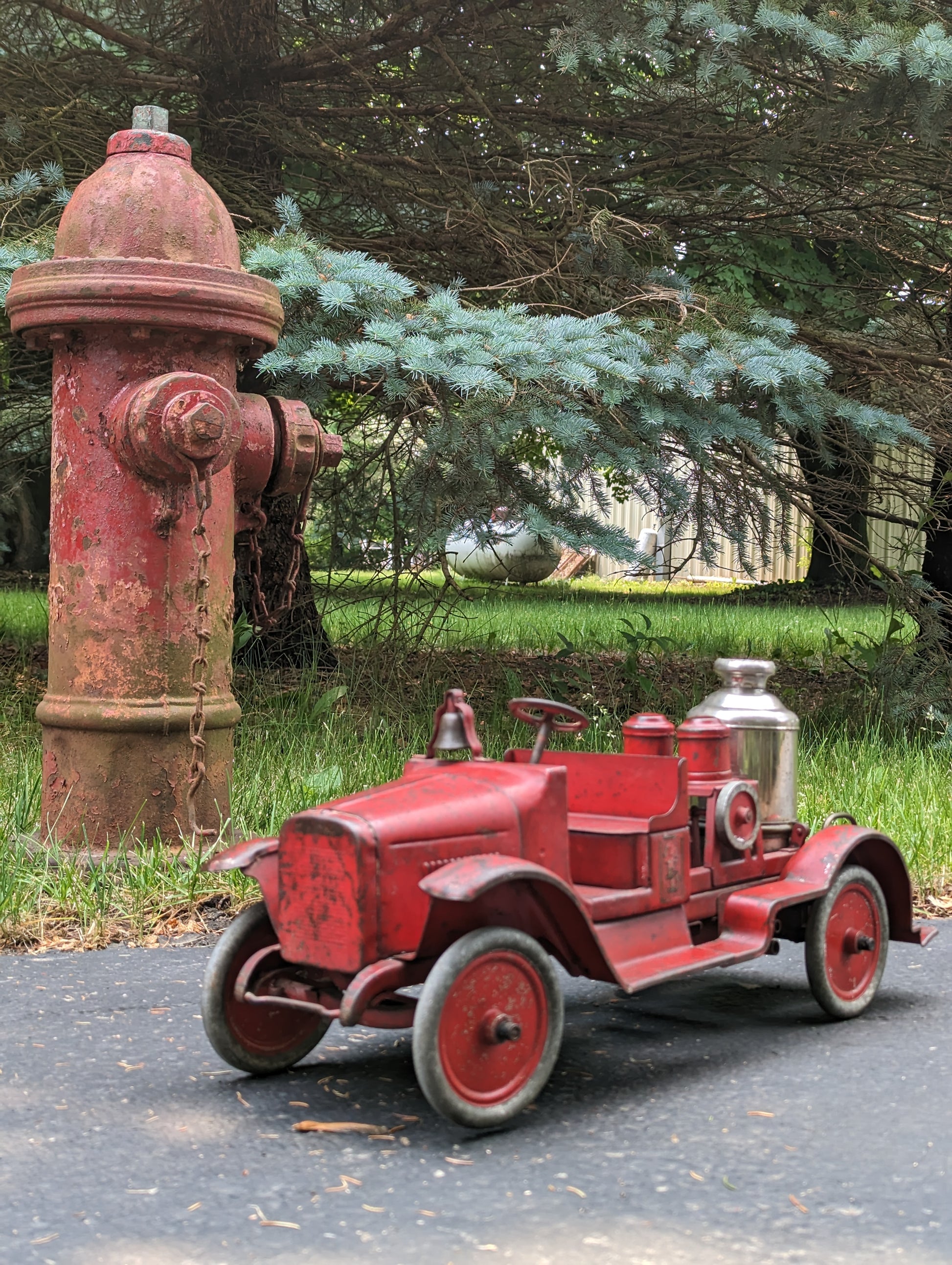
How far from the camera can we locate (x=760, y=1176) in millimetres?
2299

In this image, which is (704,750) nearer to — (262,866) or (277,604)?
(262,866)

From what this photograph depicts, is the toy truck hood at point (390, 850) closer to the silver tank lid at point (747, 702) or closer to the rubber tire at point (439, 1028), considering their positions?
the rubber tire at point (439, 1028)

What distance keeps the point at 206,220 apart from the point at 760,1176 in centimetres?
324

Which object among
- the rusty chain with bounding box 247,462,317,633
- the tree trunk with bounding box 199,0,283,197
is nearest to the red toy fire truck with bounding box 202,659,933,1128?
the rusty chain with bounding box 247,462,317,633


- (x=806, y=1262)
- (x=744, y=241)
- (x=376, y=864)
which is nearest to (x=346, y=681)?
(x=744, y=241)

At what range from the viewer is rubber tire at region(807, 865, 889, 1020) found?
3139mm

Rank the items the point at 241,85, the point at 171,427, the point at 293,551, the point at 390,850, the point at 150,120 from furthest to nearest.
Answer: the point at 241,85, the point at 293,551, the point at 150,120, the point at 171,427, the point at 390,850

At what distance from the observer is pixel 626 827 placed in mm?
2977

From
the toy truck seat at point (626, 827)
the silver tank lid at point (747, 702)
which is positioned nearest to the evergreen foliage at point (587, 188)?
the silver tank lid at point (747, 702)

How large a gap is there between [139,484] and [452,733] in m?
1.73

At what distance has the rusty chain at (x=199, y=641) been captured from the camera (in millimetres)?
4125

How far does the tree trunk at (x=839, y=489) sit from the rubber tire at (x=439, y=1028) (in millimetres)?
4087

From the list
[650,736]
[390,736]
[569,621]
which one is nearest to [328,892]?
[650,736]

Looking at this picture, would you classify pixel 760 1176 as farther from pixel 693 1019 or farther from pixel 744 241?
pixel 744 241
